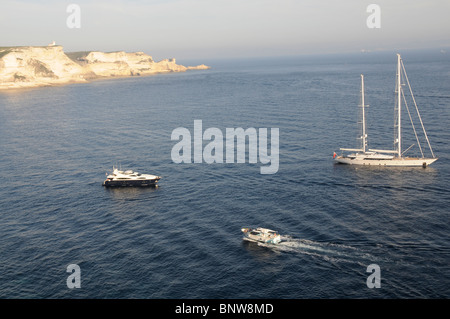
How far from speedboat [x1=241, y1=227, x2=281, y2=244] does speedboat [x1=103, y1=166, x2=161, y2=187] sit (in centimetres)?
3607

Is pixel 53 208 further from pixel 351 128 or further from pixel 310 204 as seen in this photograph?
pixel 351 128

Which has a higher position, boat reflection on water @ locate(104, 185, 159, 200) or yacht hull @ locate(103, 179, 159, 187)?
yacht hull @ locate(103, 179, 159, 187)

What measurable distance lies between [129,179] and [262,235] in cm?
4486

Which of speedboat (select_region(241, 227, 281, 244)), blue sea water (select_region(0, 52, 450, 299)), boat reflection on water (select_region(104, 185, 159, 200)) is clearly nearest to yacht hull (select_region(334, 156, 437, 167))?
blue sea water (select_region(0, 52, 450, 299))

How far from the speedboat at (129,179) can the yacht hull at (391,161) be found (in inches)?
1986

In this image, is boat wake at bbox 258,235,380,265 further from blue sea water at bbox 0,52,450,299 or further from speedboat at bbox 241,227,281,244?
speedboat at bbox 241,227,281,244

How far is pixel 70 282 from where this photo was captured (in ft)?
195

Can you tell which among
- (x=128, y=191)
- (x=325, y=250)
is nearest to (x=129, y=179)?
(x=128, y=191)

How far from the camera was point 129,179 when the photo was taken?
99438 millimetres

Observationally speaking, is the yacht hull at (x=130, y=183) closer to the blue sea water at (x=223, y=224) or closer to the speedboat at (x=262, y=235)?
the blue sea water at (x=223, y=224)

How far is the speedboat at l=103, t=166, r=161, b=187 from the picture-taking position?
322ft

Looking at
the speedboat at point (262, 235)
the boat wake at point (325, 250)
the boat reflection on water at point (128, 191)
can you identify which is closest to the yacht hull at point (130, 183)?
the boat reflection on water at point (128, 191)

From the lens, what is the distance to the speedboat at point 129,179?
98062mm

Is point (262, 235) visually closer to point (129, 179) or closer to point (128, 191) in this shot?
point (128, 191)
